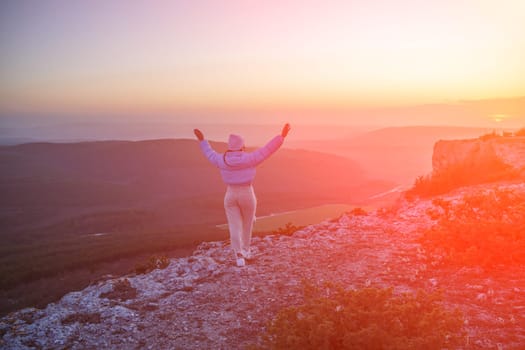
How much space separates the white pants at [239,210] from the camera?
26.9 feet

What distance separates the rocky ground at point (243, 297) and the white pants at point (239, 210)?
594 mm

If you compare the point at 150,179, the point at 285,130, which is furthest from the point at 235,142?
the point at 150,179

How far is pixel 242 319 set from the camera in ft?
19.2

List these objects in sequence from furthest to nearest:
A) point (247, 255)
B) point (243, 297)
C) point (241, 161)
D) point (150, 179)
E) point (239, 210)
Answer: point (150, 179) → point (247, 255) → point (239, 210) → point (241, 161) → point (243, 297)

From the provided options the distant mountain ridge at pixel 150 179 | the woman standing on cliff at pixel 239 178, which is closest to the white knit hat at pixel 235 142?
the woman standing on cliff at pixel 239 178

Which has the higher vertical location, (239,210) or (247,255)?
(239,210)

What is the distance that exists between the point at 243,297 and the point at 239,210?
2.19 metres

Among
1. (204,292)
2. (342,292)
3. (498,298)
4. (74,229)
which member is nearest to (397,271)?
(498,298)

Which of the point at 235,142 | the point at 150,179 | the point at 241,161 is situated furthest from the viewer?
the point at 150,179

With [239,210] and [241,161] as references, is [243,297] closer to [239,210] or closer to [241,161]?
[239,210]

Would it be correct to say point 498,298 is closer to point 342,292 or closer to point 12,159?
point 342,292

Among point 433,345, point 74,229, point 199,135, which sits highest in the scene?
point 199,135

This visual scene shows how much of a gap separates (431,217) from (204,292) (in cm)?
660

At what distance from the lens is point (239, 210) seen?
8.43 meters
